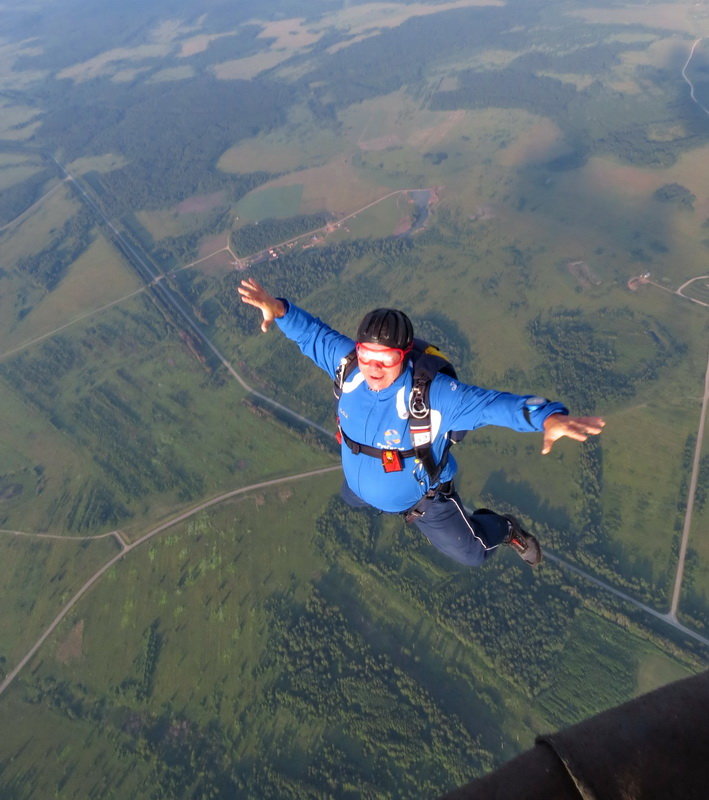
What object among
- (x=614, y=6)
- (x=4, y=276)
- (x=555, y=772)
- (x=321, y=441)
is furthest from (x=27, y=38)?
(x=555, y=772)

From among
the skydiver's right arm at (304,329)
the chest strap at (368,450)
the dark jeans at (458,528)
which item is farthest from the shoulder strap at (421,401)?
the dark jeans at (458,528)

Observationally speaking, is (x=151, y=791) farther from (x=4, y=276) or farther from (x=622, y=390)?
(x=4, y=276)

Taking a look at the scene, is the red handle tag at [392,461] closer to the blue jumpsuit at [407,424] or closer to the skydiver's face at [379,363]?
the blue jumpsuit at [407,424]

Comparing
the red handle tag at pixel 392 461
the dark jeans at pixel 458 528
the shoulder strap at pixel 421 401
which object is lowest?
the dark jeans at pixel 458 528

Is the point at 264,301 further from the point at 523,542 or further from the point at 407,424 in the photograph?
the point at 523,542

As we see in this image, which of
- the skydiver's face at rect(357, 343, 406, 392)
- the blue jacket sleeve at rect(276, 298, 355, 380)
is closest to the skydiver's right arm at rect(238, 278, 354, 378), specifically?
the blue jacket sleeve at rect(276, 298, 355, 380)

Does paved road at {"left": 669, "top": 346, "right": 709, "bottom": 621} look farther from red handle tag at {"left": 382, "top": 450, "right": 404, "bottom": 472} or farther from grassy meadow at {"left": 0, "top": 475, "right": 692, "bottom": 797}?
red handle tag at {"left": 382, "top": 450, "right": 404, "bottom": 472}
